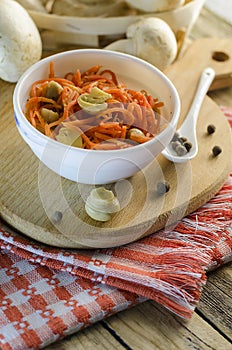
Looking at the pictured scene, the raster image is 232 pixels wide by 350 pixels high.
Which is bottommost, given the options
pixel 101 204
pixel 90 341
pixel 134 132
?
pixel 90 341

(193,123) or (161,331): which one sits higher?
(193,123)

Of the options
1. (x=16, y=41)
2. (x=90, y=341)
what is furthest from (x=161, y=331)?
(x=16, y=41)

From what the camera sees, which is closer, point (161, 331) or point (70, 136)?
Result: point (161, 331)

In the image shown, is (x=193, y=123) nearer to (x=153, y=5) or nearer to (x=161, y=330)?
(x=153, y=5)

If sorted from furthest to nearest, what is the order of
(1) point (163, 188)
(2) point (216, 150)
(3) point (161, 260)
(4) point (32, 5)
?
(4) point (32, 5)
(2) point (216, 150)
(1) point (163, 188)
(3) point (161, 260)

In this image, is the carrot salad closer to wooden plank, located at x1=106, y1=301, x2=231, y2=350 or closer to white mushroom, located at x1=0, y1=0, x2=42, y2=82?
white mushroom, located at x1=0, y1=0, x2=42, y2=82

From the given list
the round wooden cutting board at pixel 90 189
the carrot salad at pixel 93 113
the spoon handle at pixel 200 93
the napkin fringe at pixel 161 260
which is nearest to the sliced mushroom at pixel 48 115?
the carrot salad at pixel 93 113

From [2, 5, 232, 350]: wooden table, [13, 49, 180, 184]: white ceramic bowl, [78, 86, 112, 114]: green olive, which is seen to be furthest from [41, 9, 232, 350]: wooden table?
[78, 86, 112, 114]: green olive
